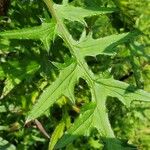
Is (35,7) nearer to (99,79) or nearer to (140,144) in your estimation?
(99,79)

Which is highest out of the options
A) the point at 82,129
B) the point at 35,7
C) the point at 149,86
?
the point at 35,7

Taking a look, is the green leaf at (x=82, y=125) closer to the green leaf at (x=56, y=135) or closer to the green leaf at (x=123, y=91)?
the green leaf at (x=123, y=91)

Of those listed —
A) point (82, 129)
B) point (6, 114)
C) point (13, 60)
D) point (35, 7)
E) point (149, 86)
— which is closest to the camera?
point (82, 129)

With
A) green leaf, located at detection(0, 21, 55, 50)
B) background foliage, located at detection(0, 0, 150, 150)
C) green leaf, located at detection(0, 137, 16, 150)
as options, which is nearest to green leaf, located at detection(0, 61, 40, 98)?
background foliage, located at detection(0, 0, 150, 150)

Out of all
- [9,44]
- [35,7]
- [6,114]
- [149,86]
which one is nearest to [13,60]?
[9,44]

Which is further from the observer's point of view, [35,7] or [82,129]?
[35,7]

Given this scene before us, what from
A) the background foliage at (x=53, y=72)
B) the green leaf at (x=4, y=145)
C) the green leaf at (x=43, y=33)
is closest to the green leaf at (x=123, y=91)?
the background foliage at (x=53, y=72)
